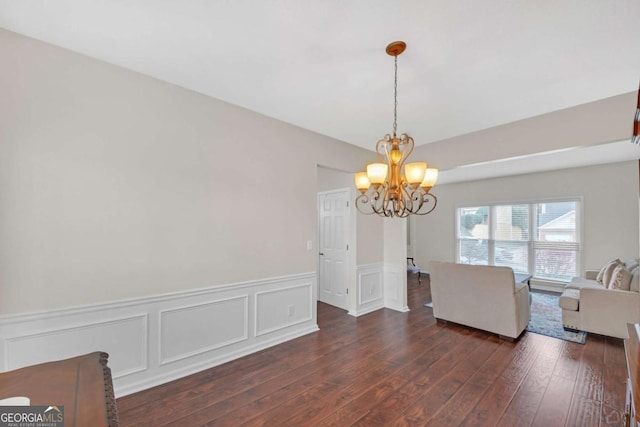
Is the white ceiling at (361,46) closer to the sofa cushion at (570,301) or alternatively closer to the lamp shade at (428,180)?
the lamp shade at (428,180)

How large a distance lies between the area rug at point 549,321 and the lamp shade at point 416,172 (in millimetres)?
3150

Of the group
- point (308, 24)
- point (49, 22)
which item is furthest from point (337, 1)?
point (49, 22)

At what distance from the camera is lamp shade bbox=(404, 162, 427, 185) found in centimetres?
208

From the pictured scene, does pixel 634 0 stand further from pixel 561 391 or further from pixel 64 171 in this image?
pixel 64 171

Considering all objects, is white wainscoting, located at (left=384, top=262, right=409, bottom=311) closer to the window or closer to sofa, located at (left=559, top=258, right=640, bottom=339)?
sofa, located at (left=559, top=258, right=640, bottom=339)

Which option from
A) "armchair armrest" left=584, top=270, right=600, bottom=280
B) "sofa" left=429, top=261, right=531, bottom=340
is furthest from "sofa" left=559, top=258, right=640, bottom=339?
"armchair armrest" left=584, top=270, right=600, bottom=280

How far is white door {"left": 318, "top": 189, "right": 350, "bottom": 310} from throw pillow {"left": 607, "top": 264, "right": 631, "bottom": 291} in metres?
3.43

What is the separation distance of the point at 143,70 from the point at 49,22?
61 cm

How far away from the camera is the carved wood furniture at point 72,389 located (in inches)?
35.6

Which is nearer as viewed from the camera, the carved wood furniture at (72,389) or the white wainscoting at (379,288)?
the carved wood furniture at (72,389)

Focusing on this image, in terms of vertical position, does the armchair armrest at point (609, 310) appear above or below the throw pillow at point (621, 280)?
below

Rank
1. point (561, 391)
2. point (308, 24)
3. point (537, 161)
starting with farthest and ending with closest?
point (537, 161)
point (561, 391)
point (308, 24)

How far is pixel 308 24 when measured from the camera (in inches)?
68.9


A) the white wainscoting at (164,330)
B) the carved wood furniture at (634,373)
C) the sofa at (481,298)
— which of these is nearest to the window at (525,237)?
the sofa at (481,298)
